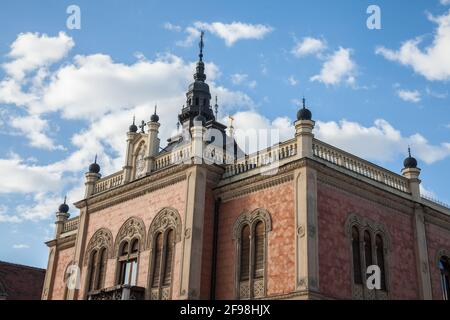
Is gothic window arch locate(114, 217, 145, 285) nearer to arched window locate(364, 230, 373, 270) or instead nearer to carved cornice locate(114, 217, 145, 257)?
carved cornice locate(114, 217, 145, 257)

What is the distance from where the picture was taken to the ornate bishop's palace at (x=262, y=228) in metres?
21.3

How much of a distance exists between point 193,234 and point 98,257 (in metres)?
6.50

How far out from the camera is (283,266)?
68.9 feet

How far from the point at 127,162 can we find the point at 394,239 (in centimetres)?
1228

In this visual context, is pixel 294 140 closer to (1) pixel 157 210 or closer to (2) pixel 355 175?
(2) pixel 355 175

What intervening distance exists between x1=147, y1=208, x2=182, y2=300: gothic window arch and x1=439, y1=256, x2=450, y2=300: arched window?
11.2m

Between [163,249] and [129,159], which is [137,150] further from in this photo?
[163,249]

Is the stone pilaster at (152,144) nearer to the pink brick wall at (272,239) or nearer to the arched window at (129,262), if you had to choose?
the arched window at (129,262)

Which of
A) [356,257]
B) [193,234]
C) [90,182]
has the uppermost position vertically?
[90,182]

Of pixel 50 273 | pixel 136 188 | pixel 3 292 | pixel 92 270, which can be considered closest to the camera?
pixel 136 188

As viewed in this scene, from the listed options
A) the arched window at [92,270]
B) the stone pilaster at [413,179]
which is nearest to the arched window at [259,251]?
the stone pilaster at [413,179]

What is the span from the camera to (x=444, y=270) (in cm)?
2591

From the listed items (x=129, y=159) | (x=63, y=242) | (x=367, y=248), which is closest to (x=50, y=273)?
(x=63, y=242)
